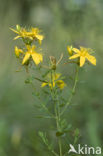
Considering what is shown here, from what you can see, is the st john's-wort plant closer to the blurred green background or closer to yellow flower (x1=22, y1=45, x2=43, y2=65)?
yellow flower (x1=22, y1=45, x2=43, y2=65)

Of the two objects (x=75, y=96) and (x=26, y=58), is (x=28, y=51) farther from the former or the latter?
(x=75, y=96)

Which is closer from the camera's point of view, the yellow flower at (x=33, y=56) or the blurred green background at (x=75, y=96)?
the yellow flower at (x=33, y=56)

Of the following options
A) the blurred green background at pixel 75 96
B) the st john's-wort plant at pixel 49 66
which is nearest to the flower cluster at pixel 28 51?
the st john's-wort plant at pixel 49 66

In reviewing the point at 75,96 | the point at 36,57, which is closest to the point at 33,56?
the point at 36,57

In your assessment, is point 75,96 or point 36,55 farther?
point 75,96

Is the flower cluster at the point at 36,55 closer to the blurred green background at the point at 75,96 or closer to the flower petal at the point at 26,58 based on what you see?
the flower petal at the point at 26,58

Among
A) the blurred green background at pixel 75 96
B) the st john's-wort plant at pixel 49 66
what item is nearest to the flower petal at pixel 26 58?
the st john's-wort plant at pixel 49 66

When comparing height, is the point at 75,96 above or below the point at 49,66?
below

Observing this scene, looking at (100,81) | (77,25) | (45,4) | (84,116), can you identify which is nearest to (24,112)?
(84,116)

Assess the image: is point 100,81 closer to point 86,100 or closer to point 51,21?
point 86,100
